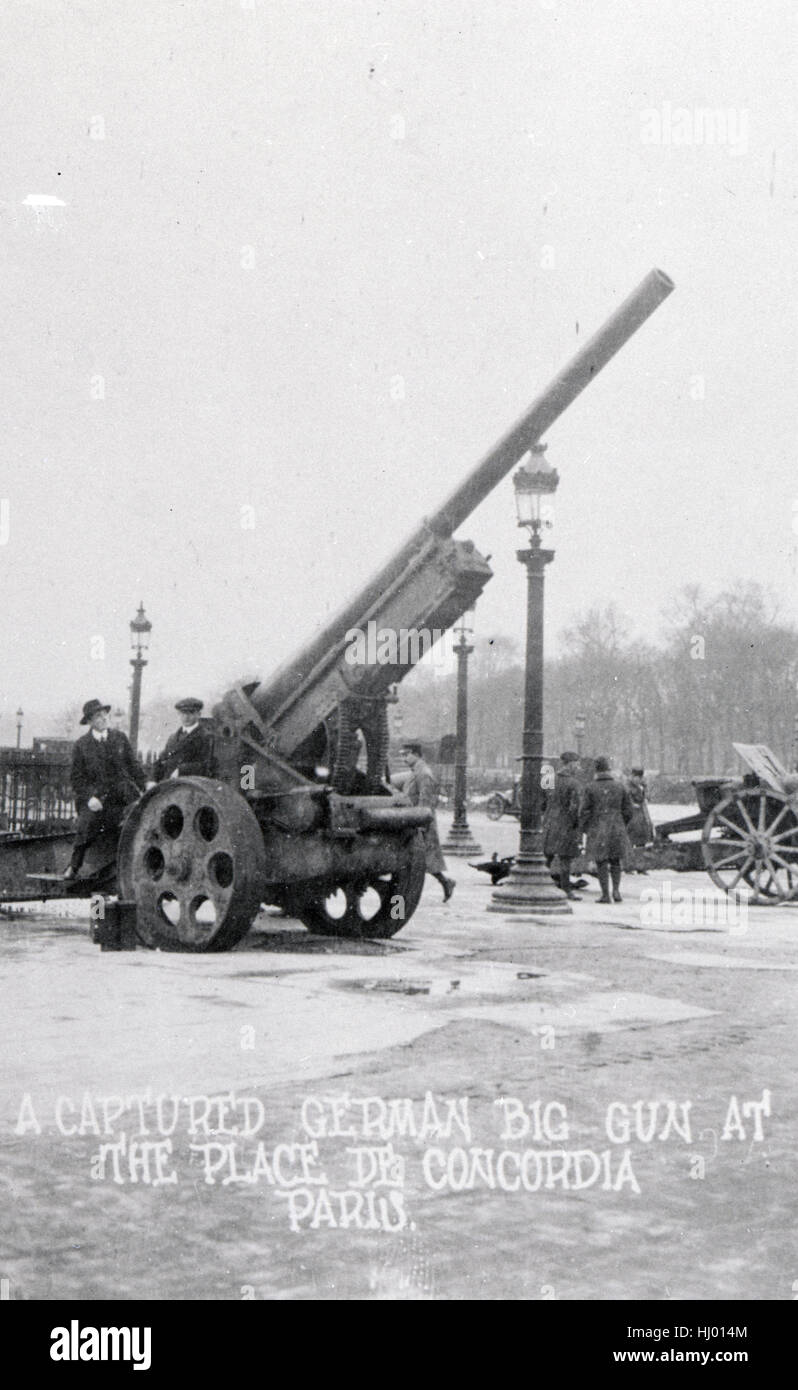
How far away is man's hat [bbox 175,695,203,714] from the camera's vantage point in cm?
1207

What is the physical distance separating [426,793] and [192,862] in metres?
5.61

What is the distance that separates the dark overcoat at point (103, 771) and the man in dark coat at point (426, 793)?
355 centimetres

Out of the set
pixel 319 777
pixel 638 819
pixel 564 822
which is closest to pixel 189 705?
pixel 319 777

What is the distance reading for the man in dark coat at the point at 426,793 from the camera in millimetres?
15492

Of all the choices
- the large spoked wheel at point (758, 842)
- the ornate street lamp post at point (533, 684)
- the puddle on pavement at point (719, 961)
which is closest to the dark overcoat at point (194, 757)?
the puddle on pavement at point (719, 961)

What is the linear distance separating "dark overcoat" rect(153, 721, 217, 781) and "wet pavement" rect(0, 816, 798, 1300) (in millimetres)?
1908

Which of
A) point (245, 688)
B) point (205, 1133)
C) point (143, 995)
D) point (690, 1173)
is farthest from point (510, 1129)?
point (245, 688)

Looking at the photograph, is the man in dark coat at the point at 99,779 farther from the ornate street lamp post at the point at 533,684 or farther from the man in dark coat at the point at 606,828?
the man in dark coat at the point at 606,828

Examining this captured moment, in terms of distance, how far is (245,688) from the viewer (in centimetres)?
1209

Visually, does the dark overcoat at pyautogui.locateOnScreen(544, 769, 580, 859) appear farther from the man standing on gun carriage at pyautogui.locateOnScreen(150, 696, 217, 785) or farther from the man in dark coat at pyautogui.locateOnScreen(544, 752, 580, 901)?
the man standing on gun carriage at pyautogui.locateOnScreen(150, 696, 217, 785)

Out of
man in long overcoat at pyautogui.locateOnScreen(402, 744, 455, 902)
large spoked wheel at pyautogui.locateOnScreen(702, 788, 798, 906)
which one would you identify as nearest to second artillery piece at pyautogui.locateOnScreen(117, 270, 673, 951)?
man in long overcoat at pyautogui.locateOnScreen(402, 744, 455, 902)
